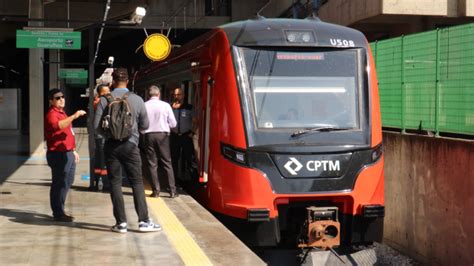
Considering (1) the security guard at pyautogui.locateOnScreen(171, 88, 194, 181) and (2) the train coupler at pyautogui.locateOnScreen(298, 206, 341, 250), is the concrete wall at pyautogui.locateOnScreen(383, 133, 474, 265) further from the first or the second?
(1) the security guard at pyautogui.locateOnScreen(171, 88, 194, 181)

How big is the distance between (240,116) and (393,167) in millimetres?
4222

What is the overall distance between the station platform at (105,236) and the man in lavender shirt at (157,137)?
35 centimetres

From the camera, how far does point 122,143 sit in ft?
21.3

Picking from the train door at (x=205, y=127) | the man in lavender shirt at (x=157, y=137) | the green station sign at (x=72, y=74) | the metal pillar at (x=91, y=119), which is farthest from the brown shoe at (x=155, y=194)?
the green station sign at (x=72, y=74)

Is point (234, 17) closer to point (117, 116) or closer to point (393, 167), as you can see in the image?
point (393, 167)

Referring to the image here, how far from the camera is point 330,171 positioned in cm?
705

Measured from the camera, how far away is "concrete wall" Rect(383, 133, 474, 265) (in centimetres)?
801

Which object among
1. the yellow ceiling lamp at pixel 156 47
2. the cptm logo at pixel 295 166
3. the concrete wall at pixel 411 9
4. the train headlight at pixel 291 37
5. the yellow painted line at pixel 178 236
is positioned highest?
the concrete wall at pixel 411 9

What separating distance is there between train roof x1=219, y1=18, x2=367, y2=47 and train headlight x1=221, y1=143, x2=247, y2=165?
1274 millimetres

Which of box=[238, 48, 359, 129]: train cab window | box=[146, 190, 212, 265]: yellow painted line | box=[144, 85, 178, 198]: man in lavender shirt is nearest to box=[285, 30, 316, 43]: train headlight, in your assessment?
box=[238, 48, 359, 129]: train cab window

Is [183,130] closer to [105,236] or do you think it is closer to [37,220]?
[37,220]

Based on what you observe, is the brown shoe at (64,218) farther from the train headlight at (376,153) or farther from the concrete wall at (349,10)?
the concrete wall at (349,10)

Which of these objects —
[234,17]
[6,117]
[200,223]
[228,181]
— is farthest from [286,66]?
[6,117]

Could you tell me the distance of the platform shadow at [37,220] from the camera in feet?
23.0
